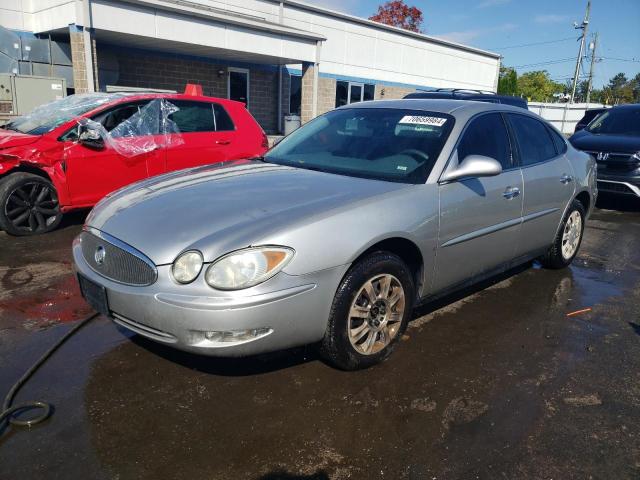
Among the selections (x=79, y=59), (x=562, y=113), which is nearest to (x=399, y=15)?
(x=562, y=113)

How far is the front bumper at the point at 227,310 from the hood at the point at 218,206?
7.6 inches

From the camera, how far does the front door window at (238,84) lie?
1845cm

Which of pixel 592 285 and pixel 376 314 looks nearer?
pixel 376 314

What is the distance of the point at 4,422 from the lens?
2.55 metres

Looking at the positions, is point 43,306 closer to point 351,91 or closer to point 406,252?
point 406,252

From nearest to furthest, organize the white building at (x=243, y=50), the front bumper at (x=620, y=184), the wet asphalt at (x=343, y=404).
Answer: the wet asphalt at (x=343, y=404) < the front bumper at (x=620, y=184) < the white building at (x=243, y=50)

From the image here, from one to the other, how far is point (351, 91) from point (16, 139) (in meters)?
17.8

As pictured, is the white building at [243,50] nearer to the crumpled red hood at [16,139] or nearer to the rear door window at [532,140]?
the crumpled red hood at [16,139]

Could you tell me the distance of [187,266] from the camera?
102 inches

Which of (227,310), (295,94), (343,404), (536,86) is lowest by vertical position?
(343,404)

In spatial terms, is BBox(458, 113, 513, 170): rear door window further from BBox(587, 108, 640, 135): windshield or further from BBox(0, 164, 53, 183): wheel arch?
BBox(587, 108, 640, 135): windshield

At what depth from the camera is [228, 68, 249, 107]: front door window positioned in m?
18.5

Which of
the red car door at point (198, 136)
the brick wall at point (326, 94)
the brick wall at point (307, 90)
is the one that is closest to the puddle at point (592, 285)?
the red car door at point (198, 136)

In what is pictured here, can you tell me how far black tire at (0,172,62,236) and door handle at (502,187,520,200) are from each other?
5.01m
